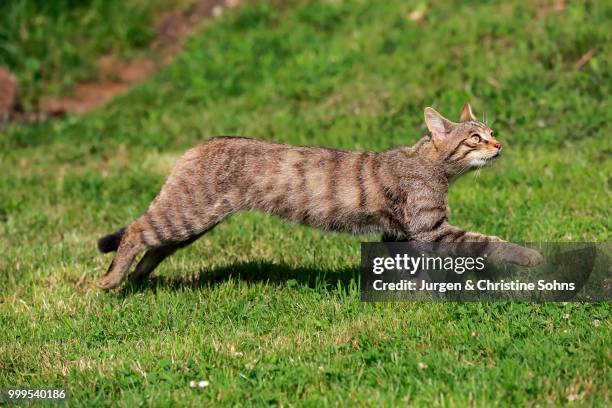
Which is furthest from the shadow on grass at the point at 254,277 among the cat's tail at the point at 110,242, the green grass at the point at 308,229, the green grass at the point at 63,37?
the green grass at the point at 63,37

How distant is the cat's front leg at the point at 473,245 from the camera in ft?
22.1

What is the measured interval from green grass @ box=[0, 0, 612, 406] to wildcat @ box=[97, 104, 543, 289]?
56 centimetres

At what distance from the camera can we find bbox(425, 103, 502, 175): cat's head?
736 cm

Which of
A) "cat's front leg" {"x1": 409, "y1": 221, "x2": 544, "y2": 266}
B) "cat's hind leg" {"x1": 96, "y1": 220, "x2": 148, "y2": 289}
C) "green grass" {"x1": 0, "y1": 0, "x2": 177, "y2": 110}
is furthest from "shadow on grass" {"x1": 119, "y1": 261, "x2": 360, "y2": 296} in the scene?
"green grass" {"x1": 0, "y1": 0, "x2": 177, "y2": 110}

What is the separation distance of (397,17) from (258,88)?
104 inches

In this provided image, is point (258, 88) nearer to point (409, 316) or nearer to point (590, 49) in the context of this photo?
point (590, 49)

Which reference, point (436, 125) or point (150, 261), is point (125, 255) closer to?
point (150, 261)

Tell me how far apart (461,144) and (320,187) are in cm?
122

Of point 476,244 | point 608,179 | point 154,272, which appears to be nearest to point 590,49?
point 608,179

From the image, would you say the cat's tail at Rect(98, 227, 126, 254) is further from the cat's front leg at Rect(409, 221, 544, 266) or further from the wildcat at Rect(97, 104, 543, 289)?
the cat's front leg at Rect(409, 221, 544, 266)

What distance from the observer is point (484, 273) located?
7391 mm

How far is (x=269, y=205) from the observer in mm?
7414

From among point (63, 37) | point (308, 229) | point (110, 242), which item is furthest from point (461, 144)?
point (63, 37)

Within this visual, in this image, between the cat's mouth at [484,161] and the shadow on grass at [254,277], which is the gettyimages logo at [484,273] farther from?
the cat's mouth at [484,161]
